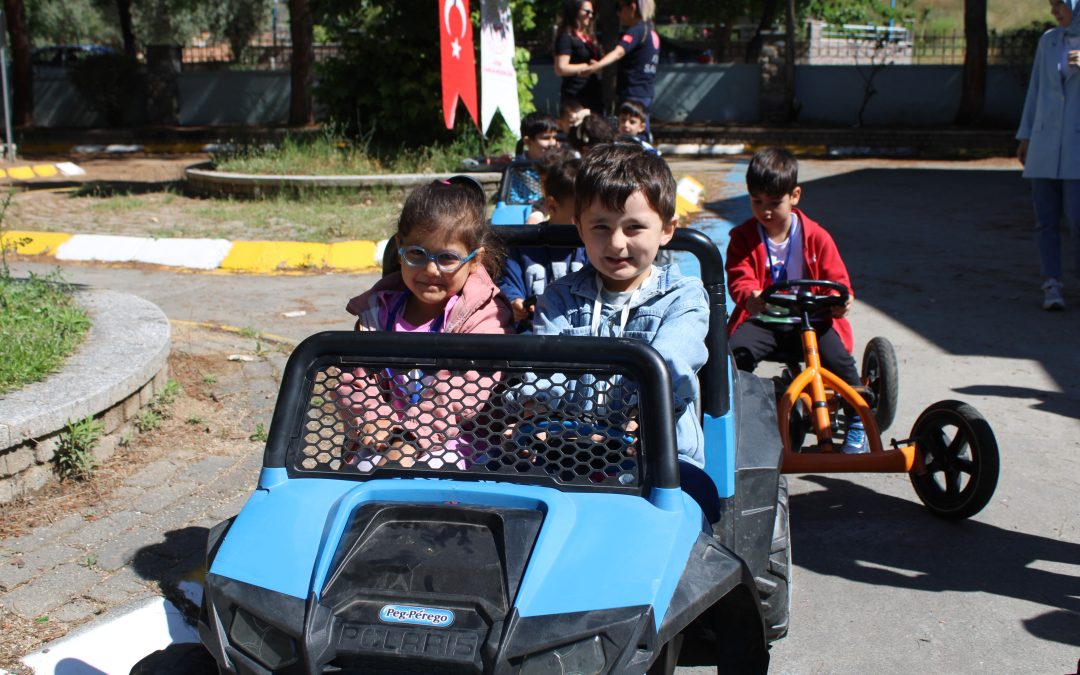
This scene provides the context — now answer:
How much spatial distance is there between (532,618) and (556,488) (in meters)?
0.38

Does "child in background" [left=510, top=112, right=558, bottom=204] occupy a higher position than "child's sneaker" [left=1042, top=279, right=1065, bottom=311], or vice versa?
"child in background" [left=510, top=112, right=558, bottom=204]

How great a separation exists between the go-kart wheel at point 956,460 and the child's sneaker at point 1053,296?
3.35 metres

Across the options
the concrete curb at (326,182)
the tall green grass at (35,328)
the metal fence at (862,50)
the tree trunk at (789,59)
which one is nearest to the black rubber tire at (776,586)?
the tall green grass at (35,328)

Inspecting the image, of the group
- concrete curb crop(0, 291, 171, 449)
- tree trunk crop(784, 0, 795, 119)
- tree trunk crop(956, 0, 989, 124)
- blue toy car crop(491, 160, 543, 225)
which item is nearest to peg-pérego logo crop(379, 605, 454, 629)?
concrete curb crop(0, 291, 171, 449)

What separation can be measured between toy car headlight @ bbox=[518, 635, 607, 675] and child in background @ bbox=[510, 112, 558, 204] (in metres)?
5.35

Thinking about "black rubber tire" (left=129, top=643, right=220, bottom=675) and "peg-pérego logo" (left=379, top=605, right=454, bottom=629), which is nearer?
"peg-pérego logo" (left=379, top=605, right=454, bottom=629)

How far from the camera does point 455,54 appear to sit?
8711 mm

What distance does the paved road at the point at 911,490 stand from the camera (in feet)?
10.4

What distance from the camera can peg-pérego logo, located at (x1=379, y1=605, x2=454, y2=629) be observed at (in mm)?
1824

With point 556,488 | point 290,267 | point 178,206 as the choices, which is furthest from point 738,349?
point 178,206

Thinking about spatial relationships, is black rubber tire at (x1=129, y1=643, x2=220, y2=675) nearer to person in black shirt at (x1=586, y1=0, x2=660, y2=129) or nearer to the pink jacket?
the pink jacket

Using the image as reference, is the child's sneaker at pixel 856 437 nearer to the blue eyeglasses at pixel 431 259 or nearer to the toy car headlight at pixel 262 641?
the blue eyeglasses at pixel 431 259

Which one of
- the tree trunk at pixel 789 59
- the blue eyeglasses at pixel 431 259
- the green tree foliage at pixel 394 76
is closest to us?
the blue eyeglasses at pixel 431 259

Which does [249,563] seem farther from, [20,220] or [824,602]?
[20,220]
